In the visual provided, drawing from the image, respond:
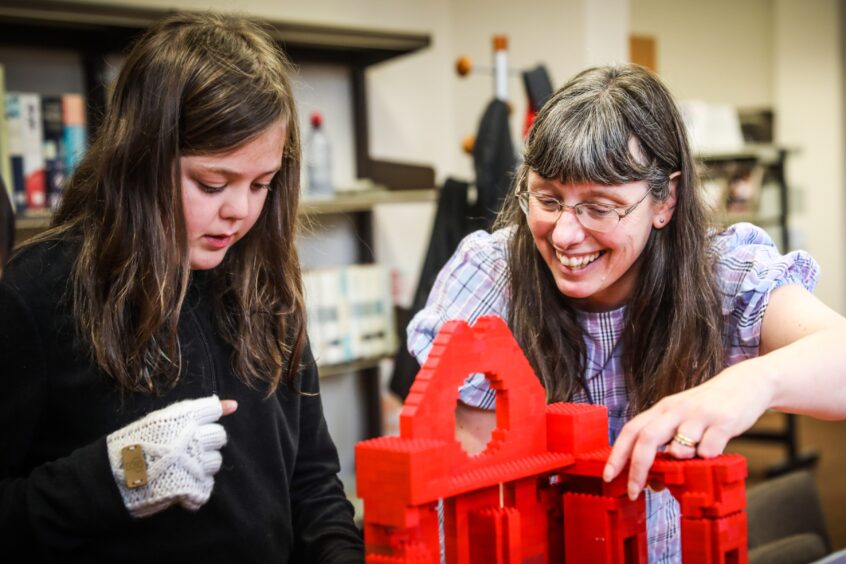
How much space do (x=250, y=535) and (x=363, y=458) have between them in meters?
0.45

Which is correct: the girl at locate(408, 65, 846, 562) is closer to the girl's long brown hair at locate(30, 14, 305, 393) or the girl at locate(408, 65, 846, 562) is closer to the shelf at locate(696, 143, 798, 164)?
the girl's long brown hair at locate(30, 14, 305, 393)

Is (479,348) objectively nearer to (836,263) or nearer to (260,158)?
(260,158)

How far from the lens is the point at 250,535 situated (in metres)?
1.26

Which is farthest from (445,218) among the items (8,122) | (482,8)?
(482,8)

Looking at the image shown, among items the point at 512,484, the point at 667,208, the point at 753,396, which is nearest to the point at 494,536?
the point at 512,484

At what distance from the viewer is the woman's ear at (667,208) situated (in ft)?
4.50

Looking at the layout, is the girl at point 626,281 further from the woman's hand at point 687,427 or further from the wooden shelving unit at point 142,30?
the wooden shelving unit at point 142,30

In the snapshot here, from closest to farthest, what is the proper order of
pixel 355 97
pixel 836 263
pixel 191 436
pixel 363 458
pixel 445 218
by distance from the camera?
pixel 363 458, pixel 191 436, pixel 445 218, pixel 355 97, pixel 836 263

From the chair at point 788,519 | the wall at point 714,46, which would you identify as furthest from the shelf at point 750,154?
the chair at point 788,519

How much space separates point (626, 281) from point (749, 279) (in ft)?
0.59

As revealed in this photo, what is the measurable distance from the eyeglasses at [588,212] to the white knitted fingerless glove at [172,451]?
0.53 meters

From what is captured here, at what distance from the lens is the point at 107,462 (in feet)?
3.45

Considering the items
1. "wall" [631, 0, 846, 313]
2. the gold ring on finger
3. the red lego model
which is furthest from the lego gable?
"wall" [631, 0, 846, 313]

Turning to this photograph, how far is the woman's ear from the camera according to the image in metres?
1.37
